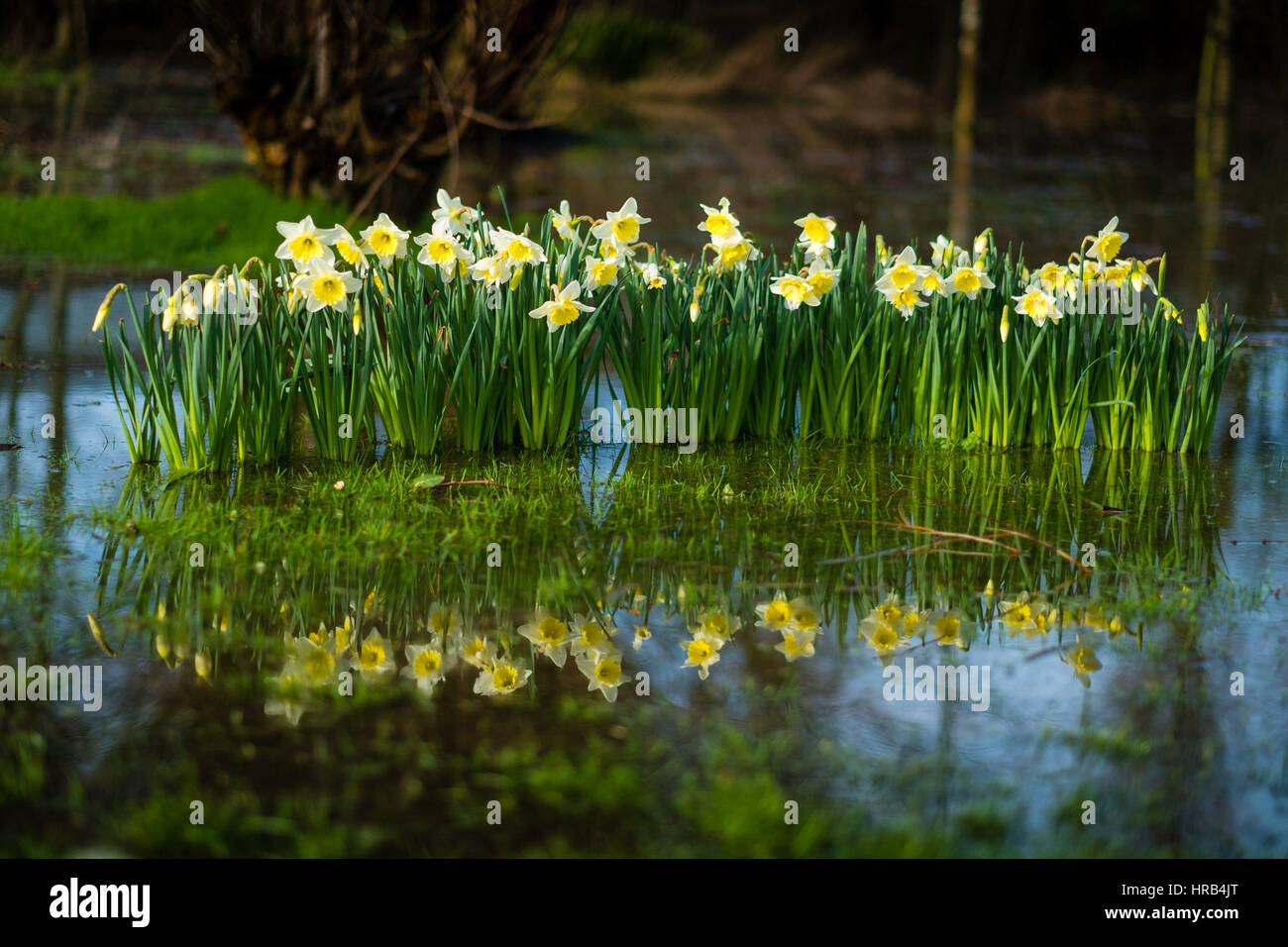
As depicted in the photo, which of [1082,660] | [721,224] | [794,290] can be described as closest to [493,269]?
[721,224]

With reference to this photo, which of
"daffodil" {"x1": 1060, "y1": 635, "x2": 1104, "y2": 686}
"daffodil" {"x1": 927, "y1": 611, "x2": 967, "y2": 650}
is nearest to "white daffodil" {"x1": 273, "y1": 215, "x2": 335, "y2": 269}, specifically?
"daffodil" {"x1": 927, "y1": 611, "x2": 967, "y2": 650}

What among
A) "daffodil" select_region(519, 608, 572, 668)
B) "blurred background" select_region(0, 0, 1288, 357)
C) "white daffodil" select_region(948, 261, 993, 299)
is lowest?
"daffodil" select_region(519, 608, 572, 668)

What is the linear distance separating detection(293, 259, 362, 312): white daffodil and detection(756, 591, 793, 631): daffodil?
176cm

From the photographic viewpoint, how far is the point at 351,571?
12.6ft

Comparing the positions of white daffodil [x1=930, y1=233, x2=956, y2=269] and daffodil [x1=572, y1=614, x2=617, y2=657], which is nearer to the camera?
daffodil [x1=572, y1=614, x2=617, y2=657]

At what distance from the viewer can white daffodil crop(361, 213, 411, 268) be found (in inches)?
192

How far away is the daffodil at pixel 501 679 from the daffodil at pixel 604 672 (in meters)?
0.13

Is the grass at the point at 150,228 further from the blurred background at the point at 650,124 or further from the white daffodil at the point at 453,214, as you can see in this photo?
the white daffodil at the point at 453,214

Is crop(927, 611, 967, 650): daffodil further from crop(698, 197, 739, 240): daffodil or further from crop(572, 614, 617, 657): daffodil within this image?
crop(698, 197, 739, 240): daffodil

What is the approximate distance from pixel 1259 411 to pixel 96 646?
460 centimetres

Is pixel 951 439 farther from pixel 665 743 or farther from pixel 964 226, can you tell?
pixel 964 226

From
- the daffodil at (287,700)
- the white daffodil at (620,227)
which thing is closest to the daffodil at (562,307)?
the white daffodil at (620,227)

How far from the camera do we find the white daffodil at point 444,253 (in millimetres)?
4895

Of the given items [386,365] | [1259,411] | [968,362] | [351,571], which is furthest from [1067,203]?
[351,571]
